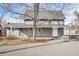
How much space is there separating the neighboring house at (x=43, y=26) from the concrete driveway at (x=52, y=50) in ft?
0.85

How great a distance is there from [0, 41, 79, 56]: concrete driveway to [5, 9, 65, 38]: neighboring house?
10.2 inches

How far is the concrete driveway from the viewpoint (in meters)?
6.16

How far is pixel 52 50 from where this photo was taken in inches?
245

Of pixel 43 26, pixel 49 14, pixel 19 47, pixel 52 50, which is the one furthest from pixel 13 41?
pixel 49 14

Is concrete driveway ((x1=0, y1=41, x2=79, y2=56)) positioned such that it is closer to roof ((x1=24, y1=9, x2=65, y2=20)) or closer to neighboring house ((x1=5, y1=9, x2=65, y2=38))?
neighboring house ((x1=5, y1=9, x2=65, y2=38))

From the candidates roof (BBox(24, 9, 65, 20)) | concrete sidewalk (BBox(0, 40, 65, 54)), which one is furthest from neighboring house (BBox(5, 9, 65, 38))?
concrete sidewalk (BBox(0, 40, 65, 54))

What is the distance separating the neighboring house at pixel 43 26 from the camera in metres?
6.23

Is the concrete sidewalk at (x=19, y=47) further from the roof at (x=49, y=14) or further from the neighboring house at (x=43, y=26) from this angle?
the roof at (x=49, y=14)

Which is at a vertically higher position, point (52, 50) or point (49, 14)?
point (49, 14)

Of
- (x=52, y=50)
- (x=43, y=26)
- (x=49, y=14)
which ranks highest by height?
(x=49, y=14)

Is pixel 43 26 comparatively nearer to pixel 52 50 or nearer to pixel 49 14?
pixel 49 14

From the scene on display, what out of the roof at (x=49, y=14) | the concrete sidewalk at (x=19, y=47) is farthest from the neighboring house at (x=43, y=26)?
the concrete sidewalk at (x=19, y=47)

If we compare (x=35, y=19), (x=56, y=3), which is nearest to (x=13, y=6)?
(x=35, y=19)

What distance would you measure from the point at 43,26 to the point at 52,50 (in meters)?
0.57
